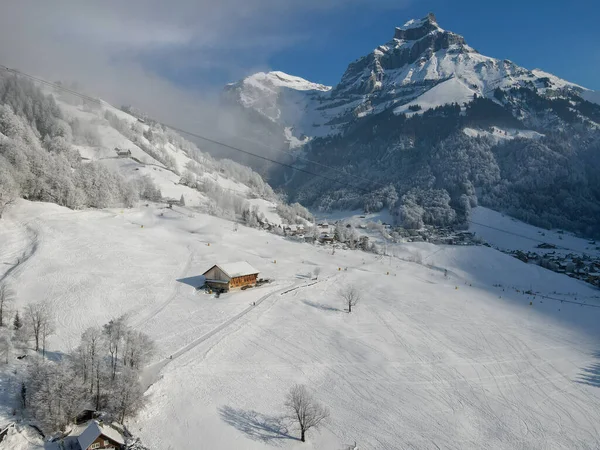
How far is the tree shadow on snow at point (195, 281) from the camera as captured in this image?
2628 inches

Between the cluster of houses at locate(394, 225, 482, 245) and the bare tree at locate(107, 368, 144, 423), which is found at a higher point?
the cluster of houses at locate(394, 225, 482, 245)

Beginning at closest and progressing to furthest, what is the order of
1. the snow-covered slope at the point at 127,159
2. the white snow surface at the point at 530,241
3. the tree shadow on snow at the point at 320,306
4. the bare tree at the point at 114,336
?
1. the bare tree at the point at 114,336
2. the tree shadow on snow at the point at 320,306
3. the snow-covered slope at the point at 127,159
4. the white snow surface at the point at 530,241

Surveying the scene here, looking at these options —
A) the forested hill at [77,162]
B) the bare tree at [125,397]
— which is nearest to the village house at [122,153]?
the forested hill at [77,162]

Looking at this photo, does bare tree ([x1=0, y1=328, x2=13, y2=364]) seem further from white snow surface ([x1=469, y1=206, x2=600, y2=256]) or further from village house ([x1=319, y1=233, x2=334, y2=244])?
white snow surface ([x1=469, y1=206, x2=600, y2=256])

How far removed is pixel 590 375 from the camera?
48.5 metres

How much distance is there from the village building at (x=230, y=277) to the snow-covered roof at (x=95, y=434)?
3673 cm

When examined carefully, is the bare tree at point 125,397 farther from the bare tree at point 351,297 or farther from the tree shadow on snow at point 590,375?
the tree shadow on snow at point 590,375

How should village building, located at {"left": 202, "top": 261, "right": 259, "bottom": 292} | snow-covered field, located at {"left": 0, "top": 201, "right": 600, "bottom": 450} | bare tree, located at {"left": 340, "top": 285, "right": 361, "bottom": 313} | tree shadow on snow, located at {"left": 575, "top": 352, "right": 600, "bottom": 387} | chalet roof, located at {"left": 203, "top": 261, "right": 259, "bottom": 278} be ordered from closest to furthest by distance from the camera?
snow-covered field, located at {"left": 0, "top": 201, "right": 600, "bottom": 450}, tree shadow on snow, located at {"left": 575, "top": 352, "right": 600, "bottom": 387}, bare tree, located at {"left": 340, "top": 285, "right": 361, "bottom": 313}, village building, located at {"left": 202, "top": 261, "right": 259, "bottom": 292}, chalet roof, located at {"left": 203, "top": 261, "right": 259, "bottom": 278}

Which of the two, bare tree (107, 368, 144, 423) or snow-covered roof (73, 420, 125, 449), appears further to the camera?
bare tree (107, 368, 144, 423)

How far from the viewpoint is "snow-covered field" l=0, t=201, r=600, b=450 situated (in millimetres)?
34781

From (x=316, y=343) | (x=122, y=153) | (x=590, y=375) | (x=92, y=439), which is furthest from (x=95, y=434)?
(x=122, y=153)

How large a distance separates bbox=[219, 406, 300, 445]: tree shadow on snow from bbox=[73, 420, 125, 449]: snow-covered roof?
8523 millimetres

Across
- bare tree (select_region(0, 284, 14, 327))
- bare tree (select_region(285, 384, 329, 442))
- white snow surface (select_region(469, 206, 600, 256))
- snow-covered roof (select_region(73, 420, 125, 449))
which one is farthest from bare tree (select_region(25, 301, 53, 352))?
white snow surface (select_region(469, 206, 600, 256))

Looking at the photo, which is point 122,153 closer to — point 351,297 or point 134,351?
point 351,297
